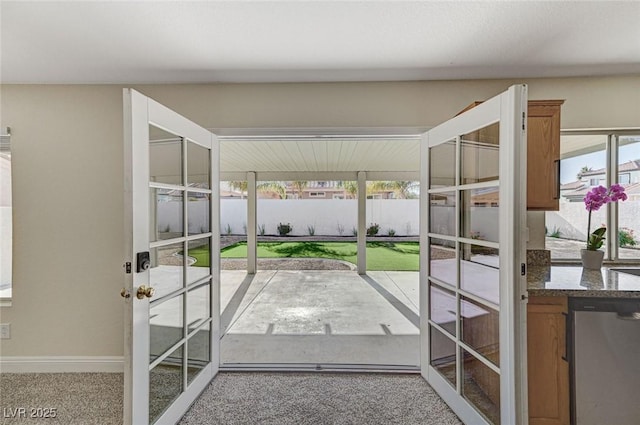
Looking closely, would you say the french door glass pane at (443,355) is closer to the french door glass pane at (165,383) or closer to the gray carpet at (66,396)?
the french door glass pane at (165,383)

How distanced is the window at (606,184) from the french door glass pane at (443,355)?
4.03ft

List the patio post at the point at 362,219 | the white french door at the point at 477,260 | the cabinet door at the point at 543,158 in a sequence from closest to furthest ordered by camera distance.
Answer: the white french door at the point at 477,260, the cabinet door at the point at 543,158, the patio post at the point at 362,219

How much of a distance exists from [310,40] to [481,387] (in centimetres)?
229

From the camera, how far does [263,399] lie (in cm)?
201

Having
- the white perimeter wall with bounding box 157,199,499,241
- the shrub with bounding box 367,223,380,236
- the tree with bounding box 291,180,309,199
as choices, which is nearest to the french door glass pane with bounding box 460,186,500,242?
the white perimeter wall with bounding box 157,199,499,241

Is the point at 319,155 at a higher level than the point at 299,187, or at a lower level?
lower

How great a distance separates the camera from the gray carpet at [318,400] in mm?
1822

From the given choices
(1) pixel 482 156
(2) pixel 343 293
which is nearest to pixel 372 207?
(2) pixel 343 293

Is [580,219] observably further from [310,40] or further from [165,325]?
[165,325]

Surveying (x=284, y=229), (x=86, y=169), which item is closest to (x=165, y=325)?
(x=86, y=169)

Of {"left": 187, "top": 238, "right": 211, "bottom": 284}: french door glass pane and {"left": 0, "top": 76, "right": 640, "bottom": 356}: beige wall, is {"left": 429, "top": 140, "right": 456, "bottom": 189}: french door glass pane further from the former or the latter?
{"left": 187, "top": 238, "right": 211, "bottom": 284}: french door glass pane

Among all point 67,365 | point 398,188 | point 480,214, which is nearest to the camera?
point 480,214

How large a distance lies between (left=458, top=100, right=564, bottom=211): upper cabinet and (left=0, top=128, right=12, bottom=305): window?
3941 mm

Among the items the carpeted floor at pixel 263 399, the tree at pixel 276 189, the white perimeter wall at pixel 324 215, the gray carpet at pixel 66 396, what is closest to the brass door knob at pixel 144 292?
the carpeted floor at pixel 263 399
